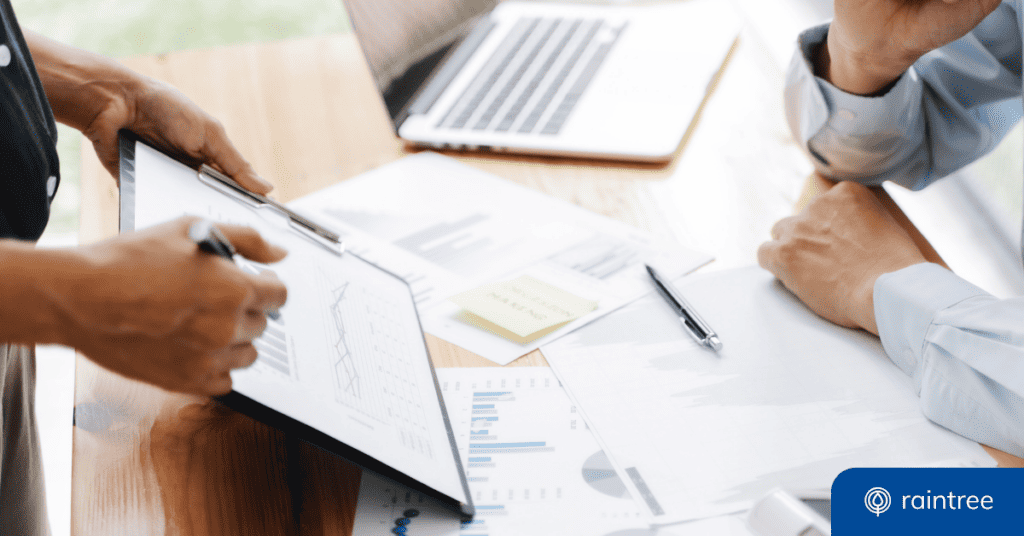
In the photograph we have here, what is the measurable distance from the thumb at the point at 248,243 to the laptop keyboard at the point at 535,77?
594 millimetres

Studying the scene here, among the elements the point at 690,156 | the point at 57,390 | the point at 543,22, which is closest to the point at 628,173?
the point at 690,156

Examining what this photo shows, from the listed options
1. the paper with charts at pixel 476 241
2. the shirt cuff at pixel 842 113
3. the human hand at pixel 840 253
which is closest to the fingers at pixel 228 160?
the paper with charts at pixel 476 241

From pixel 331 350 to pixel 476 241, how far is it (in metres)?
0.32

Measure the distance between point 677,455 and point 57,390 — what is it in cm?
174

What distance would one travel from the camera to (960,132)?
0.90 meters

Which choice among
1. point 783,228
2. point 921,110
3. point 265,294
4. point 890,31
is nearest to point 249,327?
point 265,294

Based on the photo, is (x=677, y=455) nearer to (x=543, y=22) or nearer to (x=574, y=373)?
(x=574, y=373)

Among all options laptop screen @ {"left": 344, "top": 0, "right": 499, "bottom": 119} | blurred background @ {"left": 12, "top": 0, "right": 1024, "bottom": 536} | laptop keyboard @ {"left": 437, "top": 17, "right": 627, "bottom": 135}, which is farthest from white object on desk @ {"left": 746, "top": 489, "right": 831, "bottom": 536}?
laptop screen @ {"left": 344, "top": 0, "right": 499, "bottom": 119}

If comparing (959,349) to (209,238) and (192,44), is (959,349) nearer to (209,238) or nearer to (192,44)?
(209,238)

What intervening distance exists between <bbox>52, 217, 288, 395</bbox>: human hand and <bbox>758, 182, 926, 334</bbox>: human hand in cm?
50

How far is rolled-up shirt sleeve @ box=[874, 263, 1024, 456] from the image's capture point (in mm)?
581

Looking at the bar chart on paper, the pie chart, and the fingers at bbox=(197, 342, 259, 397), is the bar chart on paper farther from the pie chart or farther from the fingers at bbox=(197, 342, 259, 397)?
the fingers at bbox=(197, 342, 259, 397)

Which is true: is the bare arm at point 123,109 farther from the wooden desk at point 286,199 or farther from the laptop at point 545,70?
the laptop at point 545,70

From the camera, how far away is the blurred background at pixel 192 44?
1.25 meters
